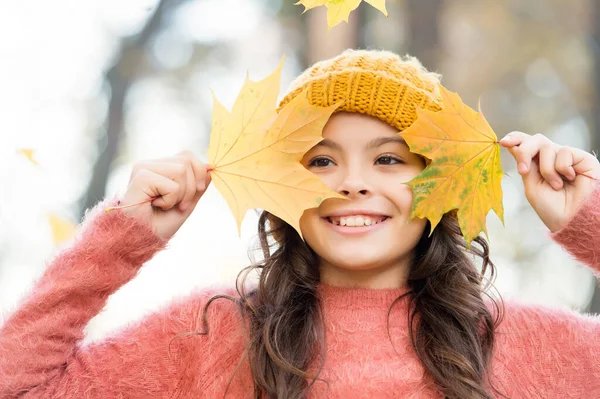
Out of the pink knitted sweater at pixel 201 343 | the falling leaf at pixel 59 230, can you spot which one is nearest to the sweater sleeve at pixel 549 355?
the pink knitted sweater at pixel 201 343

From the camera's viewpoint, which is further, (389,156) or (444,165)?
(389,156)

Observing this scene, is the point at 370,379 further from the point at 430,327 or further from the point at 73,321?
the point at 73,321

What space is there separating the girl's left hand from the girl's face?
0.90 ft

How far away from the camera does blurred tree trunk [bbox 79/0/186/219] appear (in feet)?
16.9

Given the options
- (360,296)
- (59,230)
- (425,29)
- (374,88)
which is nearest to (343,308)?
(360,296)

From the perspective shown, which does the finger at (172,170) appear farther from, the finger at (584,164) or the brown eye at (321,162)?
the finger at (584,164)

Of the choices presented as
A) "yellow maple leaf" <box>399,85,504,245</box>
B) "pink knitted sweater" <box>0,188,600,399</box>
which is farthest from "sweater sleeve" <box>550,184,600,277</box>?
"yellow maple leaf" <box>399,85,504,245</box>

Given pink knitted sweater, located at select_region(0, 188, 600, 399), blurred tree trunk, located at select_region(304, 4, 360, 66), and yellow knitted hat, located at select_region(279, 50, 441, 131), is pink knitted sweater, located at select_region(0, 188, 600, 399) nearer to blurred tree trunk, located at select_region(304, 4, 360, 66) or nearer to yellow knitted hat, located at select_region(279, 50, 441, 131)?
yellow knitted hat, located at select_region(279, 50, 441, 131)

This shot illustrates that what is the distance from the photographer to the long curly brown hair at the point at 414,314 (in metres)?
1.88

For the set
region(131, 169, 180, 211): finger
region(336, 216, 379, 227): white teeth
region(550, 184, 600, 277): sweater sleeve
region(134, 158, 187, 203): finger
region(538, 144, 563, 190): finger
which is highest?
region(538, 144, 563, 190): finger

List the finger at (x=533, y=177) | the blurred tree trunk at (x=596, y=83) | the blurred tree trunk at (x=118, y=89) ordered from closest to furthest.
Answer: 1. the finger at (x=533, y=177)
2. the blurred tree trunk at (x=596, y=83)
3. the blurred tree trunk at (x=118, y=89)

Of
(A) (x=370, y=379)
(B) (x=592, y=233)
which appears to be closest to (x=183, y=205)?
(A) (x=370, y=379)

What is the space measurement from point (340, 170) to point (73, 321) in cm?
79

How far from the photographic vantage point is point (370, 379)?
1.89 meters
